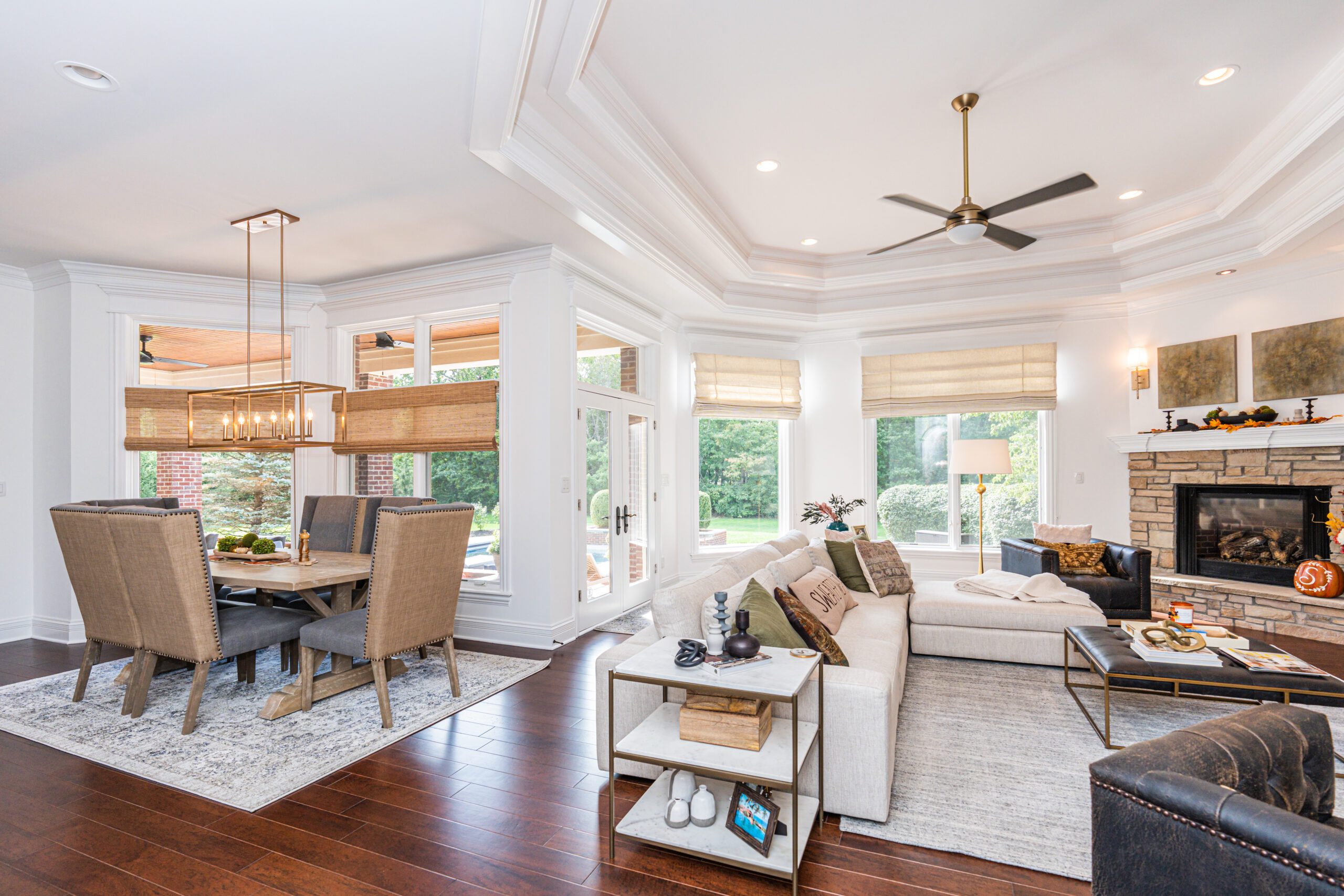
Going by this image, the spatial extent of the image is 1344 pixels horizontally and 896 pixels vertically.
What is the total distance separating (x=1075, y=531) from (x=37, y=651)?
7632mm

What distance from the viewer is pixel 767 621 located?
254cm

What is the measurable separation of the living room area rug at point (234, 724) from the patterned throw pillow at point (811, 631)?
1795mm

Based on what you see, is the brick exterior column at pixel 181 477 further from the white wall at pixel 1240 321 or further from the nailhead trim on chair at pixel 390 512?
the white wall at pixel 1240 321

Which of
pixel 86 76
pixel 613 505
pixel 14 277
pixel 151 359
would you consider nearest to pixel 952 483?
pixel 613 505

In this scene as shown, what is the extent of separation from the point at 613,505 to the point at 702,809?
343 centimetres

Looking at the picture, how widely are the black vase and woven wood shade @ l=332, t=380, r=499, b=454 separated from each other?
3.00 metres

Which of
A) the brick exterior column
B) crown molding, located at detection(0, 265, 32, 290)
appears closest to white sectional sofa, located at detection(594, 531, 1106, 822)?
the brick exterior column

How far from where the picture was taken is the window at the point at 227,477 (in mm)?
5379

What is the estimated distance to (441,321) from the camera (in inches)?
200

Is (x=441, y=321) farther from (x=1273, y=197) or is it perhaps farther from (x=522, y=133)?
(x=1273, y=197)

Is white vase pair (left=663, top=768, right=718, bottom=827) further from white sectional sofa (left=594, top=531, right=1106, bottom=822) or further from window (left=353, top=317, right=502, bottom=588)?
window (left=353, top=317, right=502, bottom=588)

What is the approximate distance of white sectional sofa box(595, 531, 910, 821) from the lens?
2.23 m

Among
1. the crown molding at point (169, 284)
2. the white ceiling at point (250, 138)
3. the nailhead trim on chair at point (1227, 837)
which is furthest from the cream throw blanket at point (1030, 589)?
the crown molding at point (169, 284)

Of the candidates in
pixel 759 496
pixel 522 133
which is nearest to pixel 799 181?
pixel 522 133
